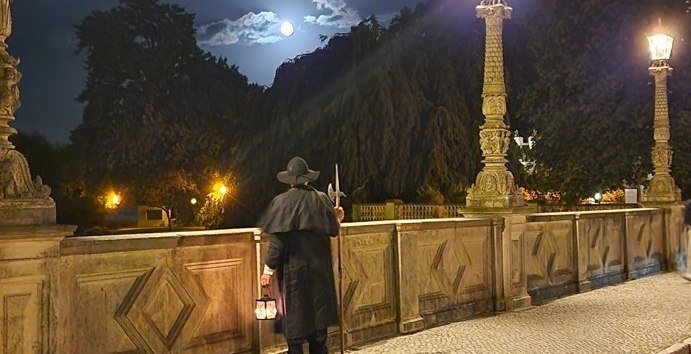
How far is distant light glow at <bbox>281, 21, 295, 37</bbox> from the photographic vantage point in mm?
97562

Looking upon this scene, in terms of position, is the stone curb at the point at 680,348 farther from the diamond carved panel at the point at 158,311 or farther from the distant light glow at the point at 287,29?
the distant light glow at the point at 287,29

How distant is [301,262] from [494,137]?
5.99m

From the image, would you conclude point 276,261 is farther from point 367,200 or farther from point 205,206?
point 205,206

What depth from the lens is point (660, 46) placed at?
17.9m

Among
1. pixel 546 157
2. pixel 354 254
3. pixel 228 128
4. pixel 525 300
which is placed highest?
pixel 228 128

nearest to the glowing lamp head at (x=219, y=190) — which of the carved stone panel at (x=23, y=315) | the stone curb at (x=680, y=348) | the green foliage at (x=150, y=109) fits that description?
the green foliage at (x=150, y=109)

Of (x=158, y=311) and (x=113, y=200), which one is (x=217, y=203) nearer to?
(x=113, y=200)

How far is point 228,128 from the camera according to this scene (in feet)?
161

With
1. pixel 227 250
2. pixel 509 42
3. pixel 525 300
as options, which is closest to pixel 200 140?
pixel 509 42

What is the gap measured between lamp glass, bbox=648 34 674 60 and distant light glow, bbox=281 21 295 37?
81379 millimetres

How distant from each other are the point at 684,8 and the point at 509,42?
8.13 m

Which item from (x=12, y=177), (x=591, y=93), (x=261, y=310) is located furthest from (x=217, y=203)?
(x=12, y=177)

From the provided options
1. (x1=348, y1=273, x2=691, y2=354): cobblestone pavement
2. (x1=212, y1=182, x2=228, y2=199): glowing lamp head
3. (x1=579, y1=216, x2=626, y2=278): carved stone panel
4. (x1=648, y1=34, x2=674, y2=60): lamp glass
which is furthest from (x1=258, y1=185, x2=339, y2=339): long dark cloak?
(x1=212, y1=182, x2=228, y2=199): glowing lamp head

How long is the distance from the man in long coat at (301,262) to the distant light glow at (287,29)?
91.9 metres
